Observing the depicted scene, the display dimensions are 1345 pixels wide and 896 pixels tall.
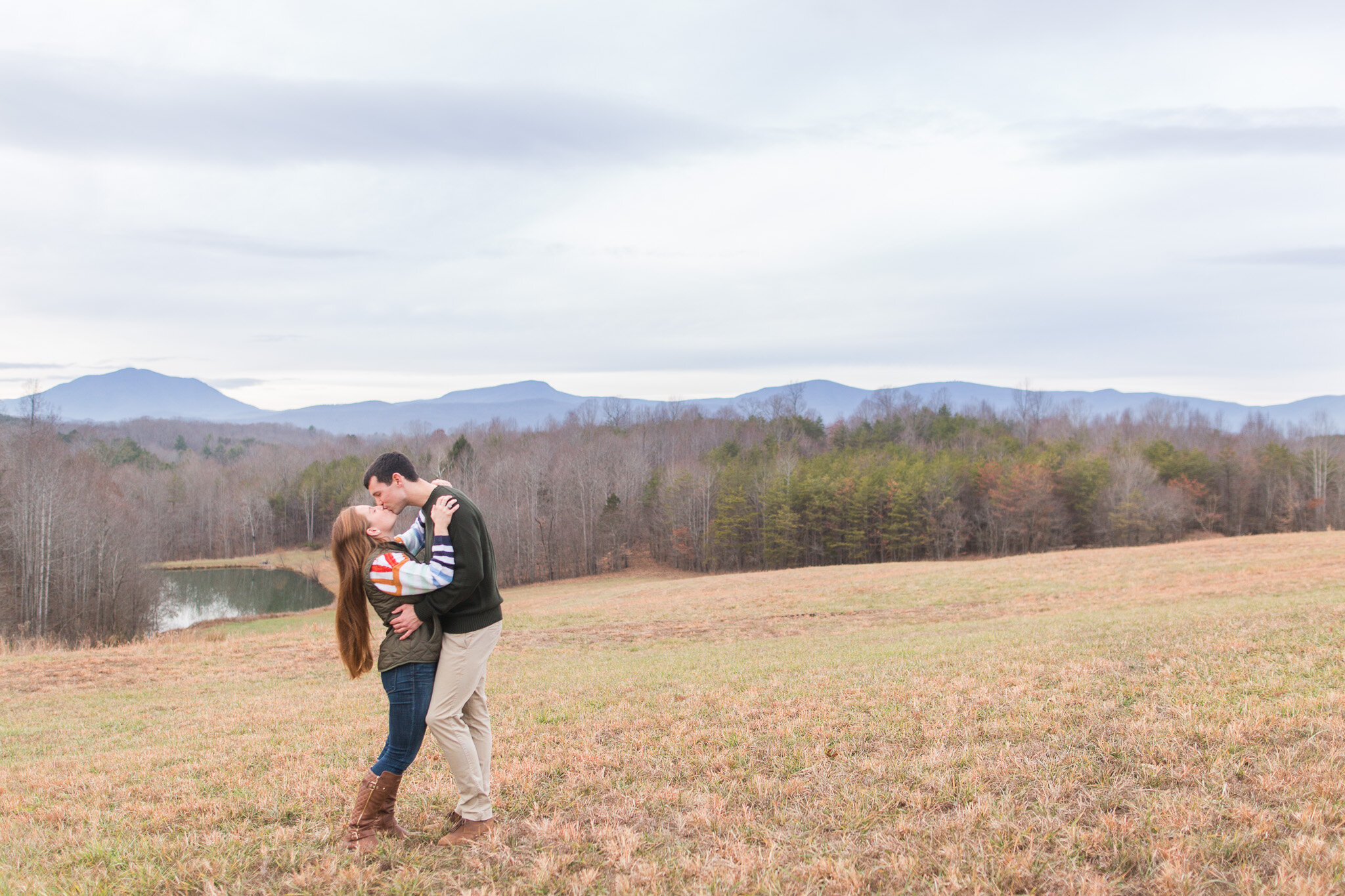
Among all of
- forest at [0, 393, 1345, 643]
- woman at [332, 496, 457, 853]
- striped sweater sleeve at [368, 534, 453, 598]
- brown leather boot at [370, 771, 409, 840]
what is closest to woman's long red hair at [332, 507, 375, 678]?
woman at [332, 496, 457, 853]

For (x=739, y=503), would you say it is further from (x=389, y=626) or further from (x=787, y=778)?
(x=389, y=626)

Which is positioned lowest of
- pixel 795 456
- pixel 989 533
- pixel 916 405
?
pixel 989 533

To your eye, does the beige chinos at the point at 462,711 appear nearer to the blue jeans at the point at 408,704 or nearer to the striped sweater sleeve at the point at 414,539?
the blue jeans at the point at 408,704

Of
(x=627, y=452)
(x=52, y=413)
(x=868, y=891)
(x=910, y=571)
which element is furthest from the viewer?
(x=627, y=452)

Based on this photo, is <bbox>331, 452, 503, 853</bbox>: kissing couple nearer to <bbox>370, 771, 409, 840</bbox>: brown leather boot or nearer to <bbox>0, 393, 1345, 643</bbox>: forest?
<bbox>370, 771, 409, 840</bbox>: brown leather boot

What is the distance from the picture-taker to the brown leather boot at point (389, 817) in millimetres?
4883

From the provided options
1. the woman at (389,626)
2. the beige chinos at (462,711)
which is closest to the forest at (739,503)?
the woman at (389,626)

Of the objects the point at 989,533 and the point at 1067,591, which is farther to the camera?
the point at 989,533

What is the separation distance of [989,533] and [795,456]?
20346 mm

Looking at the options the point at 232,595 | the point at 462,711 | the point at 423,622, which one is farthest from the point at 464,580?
the point at 232,595

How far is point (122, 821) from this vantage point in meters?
5.57

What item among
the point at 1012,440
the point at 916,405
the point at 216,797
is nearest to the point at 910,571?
the point at 216,797

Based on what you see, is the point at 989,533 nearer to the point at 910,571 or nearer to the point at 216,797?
the point at 910,571

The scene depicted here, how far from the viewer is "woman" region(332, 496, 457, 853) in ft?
15.2
